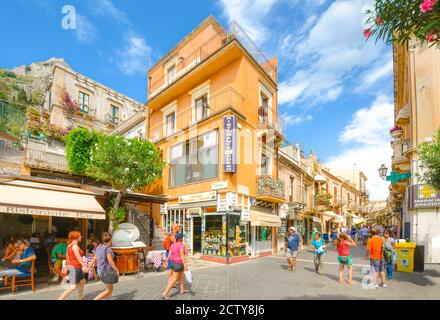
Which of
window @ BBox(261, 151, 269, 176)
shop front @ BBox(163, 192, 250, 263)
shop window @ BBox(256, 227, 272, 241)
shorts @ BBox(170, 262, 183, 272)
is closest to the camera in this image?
shorts @ BBox(170, 262, 183, 272)

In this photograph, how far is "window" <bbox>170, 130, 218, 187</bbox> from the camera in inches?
576

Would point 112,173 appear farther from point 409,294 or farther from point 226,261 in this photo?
point 409,294

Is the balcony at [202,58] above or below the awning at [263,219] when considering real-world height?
above

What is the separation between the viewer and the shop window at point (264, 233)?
613 inches

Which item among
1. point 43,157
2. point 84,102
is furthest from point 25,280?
point 84,102

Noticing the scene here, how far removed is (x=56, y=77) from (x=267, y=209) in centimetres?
2489

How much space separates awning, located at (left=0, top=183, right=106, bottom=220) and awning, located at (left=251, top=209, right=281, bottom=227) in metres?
7.91

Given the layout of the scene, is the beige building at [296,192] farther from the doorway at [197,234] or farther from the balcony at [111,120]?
the balcony at [111,120]

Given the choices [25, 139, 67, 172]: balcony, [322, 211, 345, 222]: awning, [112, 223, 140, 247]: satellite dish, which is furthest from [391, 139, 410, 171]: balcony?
[25, 139, 67, 172]: balcony

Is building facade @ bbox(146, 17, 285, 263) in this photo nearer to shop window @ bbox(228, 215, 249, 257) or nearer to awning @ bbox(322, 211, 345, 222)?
shop window @ bbox(228, 215, 249, 257)

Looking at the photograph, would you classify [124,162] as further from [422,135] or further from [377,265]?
[422,135]

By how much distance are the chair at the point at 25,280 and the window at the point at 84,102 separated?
24.8 m

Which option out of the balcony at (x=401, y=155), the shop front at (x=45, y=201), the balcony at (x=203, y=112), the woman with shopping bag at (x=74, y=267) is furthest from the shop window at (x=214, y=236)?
the balcony at (x=401, y=155)

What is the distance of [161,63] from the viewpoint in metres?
21.3
